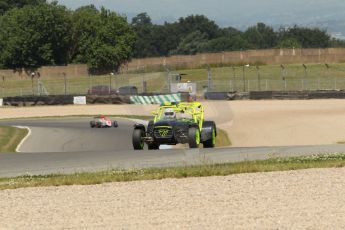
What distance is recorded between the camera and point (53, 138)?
122 ft

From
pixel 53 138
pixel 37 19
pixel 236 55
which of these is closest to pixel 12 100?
pixel 53 138

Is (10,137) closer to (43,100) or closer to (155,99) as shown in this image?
(155,99)

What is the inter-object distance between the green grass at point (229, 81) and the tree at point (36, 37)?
16924 millimetres

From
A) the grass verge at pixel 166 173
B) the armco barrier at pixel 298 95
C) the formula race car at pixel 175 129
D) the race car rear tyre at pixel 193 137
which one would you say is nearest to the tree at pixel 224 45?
the armco barrier at pixel 298 95

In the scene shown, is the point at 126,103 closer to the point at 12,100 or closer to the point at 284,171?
the point at 12,100

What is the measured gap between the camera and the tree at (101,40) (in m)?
116

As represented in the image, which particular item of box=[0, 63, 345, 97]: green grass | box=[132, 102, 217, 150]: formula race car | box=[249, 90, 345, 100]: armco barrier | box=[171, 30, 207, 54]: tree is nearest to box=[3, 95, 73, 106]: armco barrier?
box=[0, 63, 345, 97]: green grass

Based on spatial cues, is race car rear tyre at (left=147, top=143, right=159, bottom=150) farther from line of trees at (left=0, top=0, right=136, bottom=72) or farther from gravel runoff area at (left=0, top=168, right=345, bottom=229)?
line of trees at (left=0, top=0, right=136, bottom=72)

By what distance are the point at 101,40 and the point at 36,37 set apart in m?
9.92

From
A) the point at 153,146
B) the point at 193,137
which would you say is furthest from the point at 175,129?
the point at 153,146

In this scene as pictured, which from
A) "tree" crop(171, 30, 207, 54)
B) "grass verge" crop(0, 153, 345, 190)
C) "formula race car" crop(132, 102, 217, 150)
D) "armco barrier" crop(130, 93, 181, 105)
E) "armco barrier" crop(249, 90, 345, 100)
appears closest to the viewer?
"grass verge" crop(0, 153, 345, 190)

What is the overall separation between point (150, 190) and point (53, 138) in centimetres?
2324

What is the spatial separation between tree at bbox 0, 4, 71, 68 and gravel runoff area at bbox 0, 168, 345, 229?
104m

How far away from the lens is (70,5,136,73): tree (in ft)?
382
